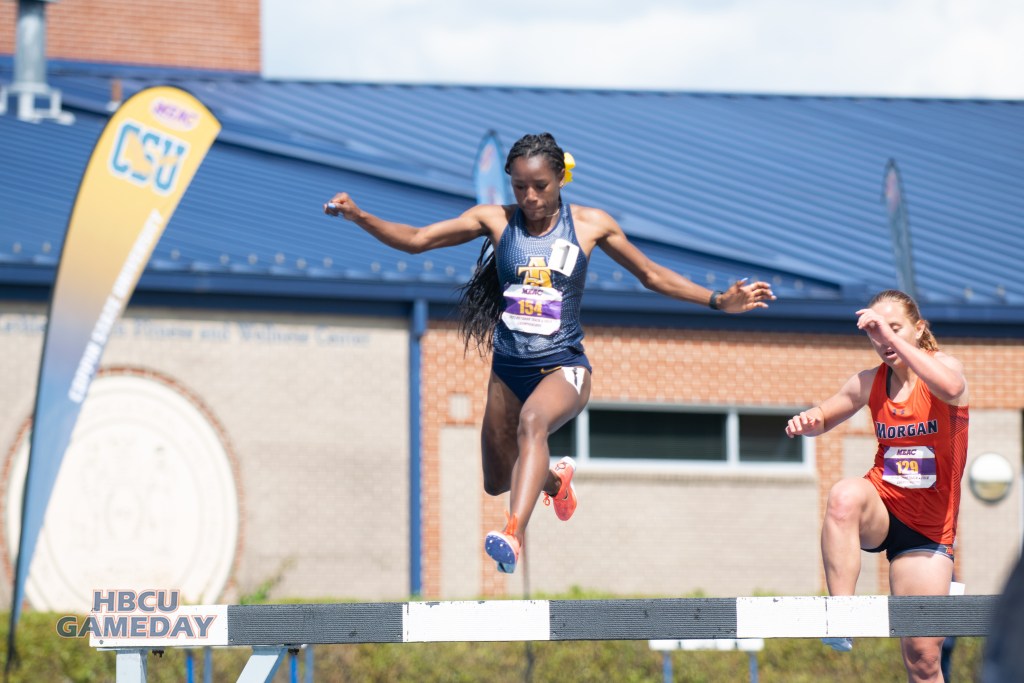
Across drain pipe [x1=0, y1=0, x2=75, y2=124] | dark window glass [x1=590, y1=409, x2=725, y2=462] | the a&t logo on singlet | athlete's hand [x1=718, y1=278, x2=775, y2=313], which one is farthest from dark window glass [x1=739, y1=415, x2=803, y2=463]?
the a&t logo on singlet

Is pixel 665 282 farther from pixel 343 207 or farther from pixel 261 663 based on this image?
pixel 261 663

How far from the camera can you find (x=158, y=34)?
24.1 meters

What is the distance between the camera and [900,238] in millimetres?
13188

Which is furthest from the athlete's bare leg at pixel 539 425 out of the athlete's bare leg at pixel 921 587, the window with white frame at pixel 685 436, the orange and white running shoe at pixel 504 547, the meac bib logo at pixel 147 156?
the window with white frame at pixel 685 436

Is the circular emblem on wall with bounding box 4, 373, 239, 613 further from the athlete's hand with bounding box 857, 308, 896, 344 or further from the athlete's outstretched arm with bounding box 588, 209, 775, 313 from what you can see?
the athlete's hand with bounding box 857, 308, 896, 344

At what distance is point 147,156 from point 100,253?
102cm

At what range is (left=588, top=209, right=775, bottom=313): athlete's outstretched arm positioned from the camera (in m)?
6.36

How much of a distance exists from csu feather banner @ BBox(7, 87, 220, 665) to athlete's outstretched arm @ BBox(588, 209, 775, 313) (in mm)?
6136

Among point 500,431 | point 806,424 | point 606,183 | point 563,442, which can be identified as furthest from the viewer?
point 606,183

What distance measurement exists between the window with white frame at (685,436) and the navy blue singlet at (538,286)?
31.3 ft

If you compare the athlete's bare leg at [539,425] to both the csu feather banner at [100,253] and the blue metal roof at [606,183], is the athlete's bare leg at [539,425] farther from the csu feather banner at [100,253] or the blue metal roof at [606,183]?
the blue metal roof at [606,183]

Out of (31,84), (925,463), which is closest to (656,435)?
(31,84)

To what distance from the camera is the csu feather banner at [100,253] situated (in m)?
11.3

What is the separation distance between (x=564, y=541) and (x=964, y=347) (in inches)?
198
